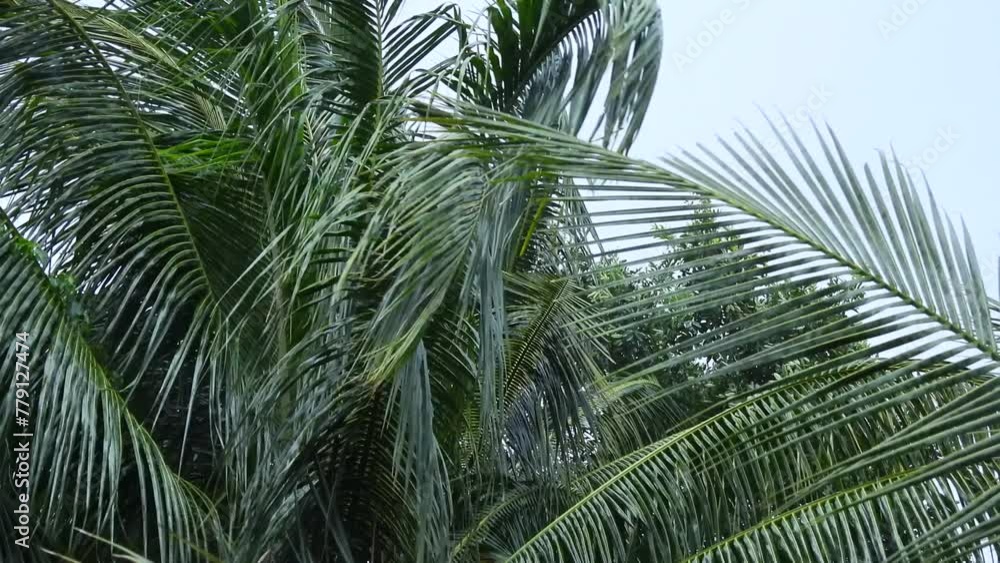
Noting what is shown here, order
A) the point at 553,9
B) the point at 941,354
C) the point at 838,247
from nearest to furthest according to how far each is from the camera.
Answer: the point at 941,354 < the point at 838,247 < the point at 553,9

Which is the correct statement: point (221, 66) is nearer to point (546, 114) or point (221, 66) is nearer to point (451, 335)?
point (451, 335)

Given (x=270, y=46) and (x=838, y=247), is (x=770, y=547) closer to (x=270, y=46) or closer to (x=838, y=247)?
(x=838, y=247)

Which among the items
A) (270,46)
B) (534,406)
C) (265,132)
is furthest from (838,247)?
(534,406)

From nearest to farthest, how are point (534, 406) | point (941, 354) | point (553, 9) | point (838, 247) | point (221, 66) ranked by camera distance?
1. point (941, 354)
2. point (838, 247)
3. point (553, 9)
4. point (221, 66)
5. point (534, 406)

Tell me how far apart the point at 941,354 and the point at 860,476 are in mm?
2172

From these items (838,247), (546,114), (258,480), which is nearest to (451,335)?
(258,480)

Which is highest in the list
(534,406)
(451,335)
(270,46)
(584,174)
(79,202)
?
(270,46)

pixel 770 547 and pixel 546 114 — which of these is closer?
pixel 546 114

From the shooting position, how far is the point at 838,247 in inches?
71.1

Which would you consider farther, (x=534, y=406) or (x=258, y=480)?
(x=534, y=406)

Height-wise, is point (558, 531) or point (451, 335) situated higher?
point (451, 335)

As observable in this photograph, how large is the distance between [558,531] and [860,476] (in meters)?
1.15

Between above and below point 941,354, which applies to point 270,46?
above

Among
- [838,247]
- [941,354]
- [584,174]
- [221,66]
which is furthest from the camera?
[221,66]
